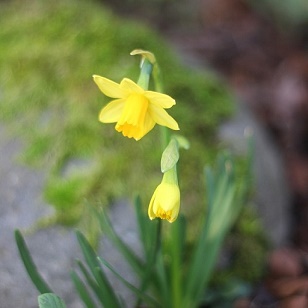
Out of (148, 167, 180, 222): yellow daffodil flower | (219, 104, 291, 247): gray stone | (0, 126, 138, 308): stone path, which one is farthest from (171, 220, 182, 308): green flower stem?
(219, 104, 291, 247): gray stone

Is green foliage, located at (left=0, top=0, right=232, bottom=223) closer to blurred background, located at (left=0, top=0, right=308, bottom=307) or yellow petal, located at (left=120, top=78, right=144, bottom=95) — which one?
blurred background, located at (left=0, top=0, right=308, bottom=307)

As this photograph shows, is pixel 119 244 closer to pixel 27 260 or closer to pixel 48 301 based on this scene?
pixel 27 260

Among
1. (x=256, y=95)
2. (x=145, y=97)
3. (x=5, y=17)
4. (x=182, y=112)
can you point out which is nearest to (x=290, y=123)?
(x=256, y=95)

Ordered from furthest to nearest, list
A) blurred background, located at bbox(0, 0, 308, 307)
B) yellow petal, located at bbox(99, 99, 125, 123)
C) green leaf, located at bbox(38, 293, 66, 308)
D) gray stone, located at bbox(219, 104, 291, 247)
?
1. gray stone, located at bbox(219, 104, 291, 247)
2. blurred background, located at bbox(0, 0, 308, 307)
3. yellow petal, located at bbox(99, 99, 125, 123)
4. green leaf, located at bbox(38, 293, 66, 308)

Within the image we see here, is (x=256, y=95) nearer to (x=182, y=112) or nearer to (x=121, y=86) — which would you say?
(x=182, y=112)

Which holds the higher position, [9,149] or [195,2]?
[195,2]

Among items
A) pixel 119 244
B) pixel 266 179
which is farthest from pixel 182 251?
pixel 266 179
